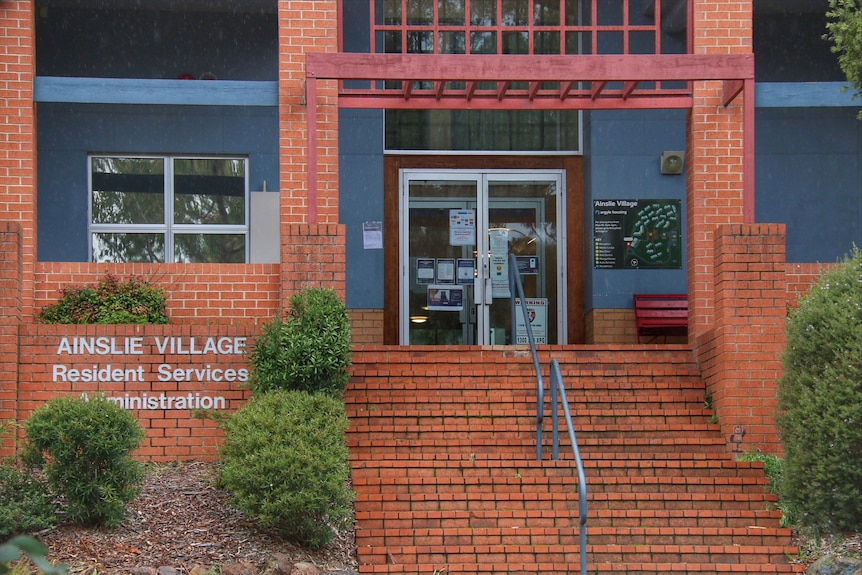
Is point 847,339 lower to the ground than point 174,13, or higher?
lower

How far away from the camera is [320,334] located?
948 cm

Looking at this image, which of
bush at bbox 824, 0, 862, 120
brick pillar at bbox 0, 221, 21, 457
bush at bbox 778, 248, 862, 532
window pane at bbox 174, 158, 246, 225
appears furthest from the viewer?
window pane at bbox 174, 158, 246, 225

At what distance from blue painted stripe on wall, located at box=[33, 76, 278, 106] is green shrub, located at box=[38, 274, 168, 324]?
1.73m

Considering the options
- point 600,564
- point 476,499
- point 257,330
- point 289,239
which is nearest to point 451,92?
point 289,239

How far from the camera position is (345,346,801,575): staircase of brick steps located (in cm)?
818

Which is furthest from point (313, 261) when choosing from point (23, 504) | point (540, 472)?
point (23, 504)

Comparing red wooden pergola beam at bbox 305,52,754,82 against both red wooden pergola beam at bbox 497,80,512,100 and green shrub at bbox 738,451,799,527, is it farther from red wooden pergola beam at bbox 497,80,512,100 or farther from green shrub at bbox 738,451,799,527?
green shrub at bbox 738,451,799,527

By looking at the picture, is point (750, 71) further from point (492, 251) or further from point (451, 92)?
point (492, 251)

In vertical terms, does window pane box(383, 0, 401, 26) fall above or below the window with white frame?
above

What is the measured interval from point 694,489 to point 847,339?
1.66 m

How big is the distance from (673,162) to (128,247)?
6.53 metres

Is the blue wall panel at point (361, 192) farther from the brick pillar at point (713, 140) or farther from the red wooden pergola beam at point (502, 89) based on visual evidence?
the brick pillar at point (713, 140)

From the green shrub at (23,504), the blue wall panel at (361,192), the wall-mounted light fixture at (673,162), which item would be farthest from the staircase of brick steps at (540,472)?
the wall-mounted light fixture at (673,162)

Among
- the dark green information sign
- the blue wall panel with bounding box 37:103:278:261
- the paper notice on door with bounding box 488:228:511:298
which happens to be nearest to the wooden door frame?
the dark green information sign
